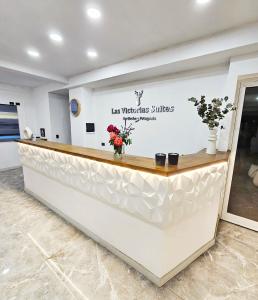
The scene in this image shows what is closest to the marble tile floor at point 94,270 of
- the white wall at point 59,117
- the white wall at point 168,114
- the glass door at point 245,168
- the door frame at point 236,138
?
the door frame at point 236,138

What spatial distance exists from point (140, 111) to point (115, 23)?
76.8 inches

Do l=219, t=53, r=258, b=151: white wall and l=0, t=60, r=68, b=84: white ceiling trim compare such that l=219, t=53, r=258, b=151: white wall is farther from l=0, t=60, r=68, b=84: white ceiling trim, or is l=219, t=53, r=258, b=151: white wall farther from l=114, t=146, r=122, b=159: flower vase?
l=0, t=60, r=68, b=84: white ceiling trim

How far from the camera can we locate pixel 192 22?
7.02ft

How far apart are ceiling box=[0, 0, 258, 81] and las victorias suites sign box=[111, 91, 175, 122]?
108 cm

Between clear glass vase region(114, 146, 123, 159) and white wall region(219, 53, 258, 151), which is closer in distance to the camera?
clear glass vase region(114, 146, 123, 159)

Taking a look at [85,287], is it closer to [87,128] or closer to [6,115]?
[87,128]

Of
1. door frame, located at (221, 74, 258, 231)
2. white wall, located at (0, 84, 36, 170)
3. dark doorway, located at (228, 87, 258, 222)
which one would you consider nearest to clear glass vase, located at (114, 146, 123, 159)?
door frame, located at (221, 74, 258, 231)

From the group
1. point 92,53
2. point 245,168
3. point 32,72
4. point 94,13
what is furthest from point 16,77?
point 245,168

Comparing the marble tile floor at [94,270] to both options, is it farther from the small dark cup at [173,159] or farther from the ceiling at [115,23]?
the ceiling at [115,23]

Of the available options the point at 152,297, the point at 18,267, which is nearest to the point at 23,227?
the point at 18,267

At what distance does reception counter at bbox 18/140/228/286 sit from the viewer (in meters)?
1.48

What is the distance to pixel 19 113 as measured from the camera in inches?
229

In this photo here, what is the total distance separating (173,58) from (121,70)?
3.76ft

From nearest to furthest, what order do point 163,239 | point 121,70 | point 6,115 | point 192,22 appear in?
point 163,239
point 192,22
point 121,70
point 6,115
